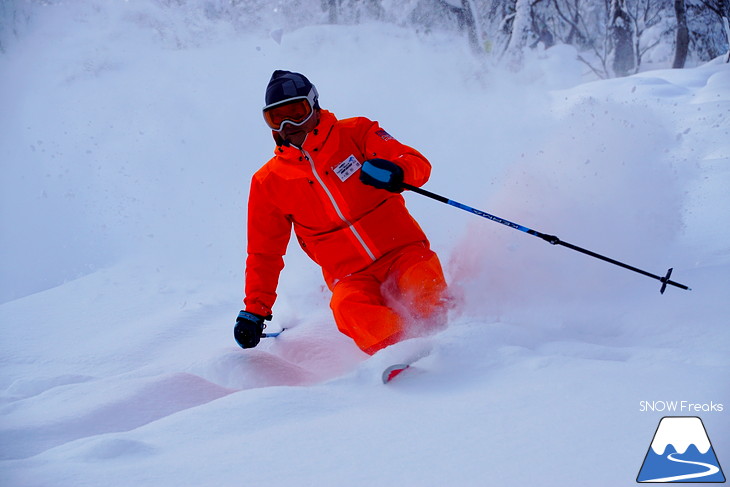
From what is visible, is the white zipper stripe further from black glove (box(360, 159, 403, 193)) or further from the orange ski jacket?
black glove (box(360, 159, 403, 193))

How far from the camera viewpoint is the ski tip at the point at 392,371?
91.2 inches

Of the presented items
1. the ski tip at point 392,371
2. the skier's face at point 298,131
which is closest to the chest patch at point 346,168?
the skier's face at point 298,131

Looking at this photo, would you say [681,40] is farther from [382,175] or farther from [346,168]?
[382,175]

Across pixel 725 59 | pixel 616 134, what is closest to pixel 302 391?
pixel 616 134

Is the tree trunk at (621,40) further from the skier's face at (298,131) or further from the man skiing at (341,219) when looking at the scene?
the skier's face at (298,131)

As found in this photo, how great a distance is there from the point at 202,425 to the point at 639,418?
1.41m

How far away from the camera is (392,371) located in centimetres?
233

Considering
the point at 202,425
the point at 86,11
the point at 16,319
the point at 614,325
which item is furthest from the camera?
the point at 86,11

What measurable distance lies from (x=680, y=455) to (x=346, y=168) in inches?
82.5

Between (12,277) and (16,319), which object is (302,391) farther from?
(12,277)

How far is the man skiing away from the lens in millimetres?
3035

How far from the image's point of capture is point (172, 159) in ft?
29.6

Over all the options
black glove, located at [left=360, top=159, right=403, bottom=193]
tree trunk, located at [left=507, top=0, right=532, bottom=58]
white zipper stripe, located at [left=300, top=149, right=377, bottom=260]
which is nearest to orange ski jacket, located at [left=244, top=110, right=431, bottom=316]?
white zipper stripe, located at [left=300, top=149, right=377, bottom=260]

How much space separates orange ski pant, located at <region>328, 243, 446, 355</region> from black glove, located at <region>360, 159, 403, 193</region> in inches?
19.2
